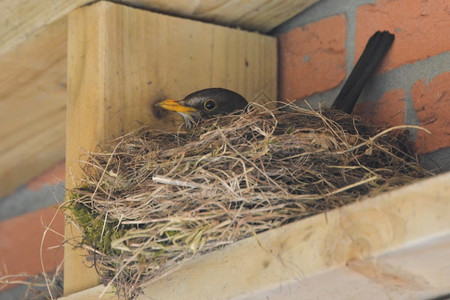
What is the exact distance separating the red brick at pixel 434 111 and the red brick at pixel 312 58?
1.00 feet

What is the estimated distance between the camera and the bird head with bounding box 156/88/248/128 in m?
2.11

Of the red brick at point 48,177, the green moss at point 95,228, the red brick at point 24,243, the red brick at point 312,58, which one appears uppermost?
the red brick at point 312,58

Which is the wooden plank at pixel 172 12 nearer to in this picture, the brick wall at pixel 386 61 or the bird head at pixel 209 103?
the brick wall at pixel 386 61

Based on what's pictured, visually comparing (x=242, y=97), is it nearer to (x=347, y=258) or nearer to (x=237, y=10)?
Answer: (x=237, y=10)

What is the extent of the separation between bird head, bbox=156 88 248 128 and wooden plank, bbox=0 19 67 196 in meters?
0.37

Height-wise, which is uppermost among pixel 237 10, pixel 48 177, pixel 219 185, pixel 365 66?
pixel 237 10

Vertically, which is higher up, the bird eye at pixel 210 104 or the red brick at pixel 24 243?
the bird eye at pixel 210 104

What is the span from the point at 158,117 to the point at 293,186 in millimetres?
596

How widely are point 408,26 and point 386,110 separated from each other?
0.19 metres

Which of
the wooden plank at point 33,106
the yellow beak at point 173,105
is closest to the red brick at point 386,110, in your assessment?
the yellow beak at point 173,105

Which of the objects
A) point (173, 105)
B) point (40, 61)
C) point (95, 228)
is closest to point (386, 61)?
point (173, 105)

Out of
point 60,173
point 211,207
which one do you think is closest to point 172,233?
point 211,207

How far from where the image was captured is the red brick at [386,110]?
6.35ft

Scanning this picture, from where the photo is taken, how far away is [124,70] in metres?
2.03
